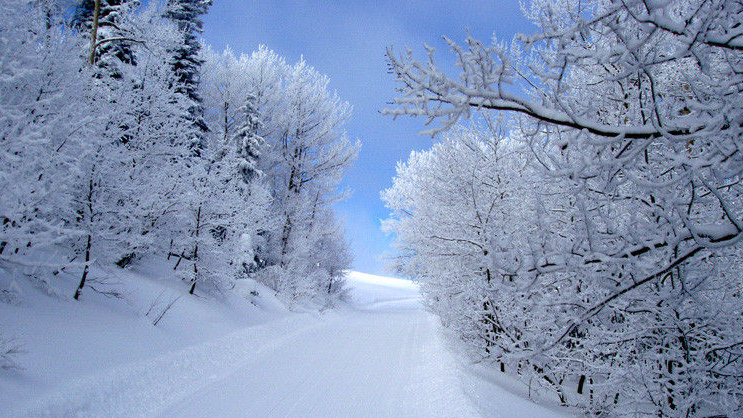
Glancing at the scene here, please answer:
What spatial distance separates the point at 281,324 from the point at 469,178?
7366mm

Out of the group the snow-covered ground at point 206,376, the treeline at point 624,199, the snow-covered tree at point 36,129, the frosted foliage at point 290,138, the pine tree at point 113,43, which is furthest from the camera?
the frosted foliage at point 290,138

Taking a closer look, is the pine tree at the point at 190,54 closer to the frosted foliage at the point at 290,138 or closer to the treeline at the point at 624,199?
the frosted foliage at the point at 290,138

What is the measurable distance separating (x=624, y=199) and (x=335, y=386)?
443 cm

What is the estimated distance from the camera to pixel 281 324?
10734 mm

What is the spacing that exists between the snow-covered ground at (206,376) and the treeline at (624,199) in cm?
123

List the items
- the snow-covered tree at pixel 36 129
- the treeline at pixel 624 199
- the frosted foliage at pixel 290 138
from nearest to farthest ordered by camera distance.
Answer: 1. the treeline at pixel 624 199
2. the snow-covered tree at pixel 36 129
3. the frosted foliage at pixel 290 138

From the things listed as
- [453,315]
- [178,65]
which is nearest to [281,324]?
[453,315]

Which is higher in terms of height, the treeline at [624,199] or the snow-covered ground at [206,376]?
the treeline at [624,199]

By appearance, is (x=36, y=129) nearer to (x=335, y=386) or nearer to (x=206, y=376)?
(x=206, y=376)

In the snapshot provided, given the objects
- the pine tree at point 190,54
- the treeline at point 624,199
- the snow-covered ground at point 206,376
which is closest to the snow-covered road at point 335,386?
the snow-covered ground at point 206,376

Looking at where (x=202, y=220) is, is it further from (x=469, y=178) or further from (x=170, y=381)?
(x=469, y=178)

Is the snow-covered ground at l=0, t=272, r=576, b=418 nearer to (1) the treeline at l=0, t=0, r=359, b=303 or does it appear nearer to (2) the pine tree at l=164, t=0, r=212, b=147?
(1) the treeline at l=0, t=0, r=359, b=303

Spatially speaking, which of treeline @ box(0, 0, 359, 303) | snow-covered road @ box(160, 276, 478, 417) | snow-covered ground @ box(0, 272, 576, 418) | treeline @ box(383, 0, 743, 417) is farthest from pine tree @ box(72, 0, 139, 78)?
treeline @ box(383, 0, 743, 417)

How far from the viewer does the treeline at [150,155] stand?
442 cm
